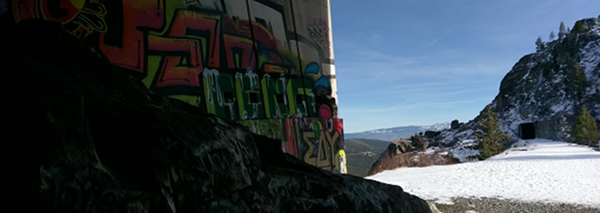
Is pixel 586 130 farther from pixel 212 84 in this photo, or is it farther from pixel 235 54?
pixel 212 84

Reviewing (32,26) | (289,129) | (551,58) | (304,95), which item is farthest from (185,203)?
(551,58)

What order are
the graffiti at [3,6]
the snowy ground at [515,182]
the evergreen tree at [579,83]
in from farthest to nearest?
the evergreen tree at [579,83] < the snowy ground at [515,182] < the graffiti at [3,6]

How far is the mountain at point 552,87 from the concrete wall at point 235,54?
220ft

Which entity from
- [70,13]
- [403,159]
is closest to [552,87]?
[403,159]

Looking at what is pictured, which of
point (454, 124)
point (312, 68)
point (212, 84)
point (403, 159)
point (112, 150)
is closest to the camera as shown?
point (112, 150)

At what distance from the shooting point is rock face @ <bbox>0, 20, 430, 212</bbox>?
198 cm

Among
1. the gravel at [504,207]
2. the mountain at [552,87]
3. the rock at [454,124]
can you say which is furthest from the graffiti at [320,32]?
the rock at [454,124]

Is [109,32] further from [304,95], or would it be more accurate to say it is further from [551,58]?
[551,58]

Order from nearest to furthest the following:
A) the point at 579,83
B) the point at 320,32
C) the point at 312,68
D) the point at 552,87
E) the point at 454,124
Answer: the point at 312,68 → the point at 320,32 → the point at 579,83 → the point at 552,87 → the point at 454,124

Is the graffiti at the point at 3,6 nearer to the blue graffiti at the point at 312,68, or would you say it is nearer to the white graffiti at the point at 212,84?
the white graffiti at the point at 212,84

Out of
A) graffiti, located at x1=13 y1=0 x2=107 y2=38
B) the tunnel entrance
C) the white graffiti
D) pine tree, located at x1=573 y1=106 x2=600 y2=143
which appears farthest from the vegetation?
graffiti, located at x1=13 y1=0 x2=107 y2=38

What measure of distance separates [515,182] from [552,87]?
95.5 metres

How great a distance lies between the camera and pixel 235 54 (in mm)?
7762

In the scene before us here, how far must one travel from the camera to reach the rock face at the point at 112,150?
1980 mm
